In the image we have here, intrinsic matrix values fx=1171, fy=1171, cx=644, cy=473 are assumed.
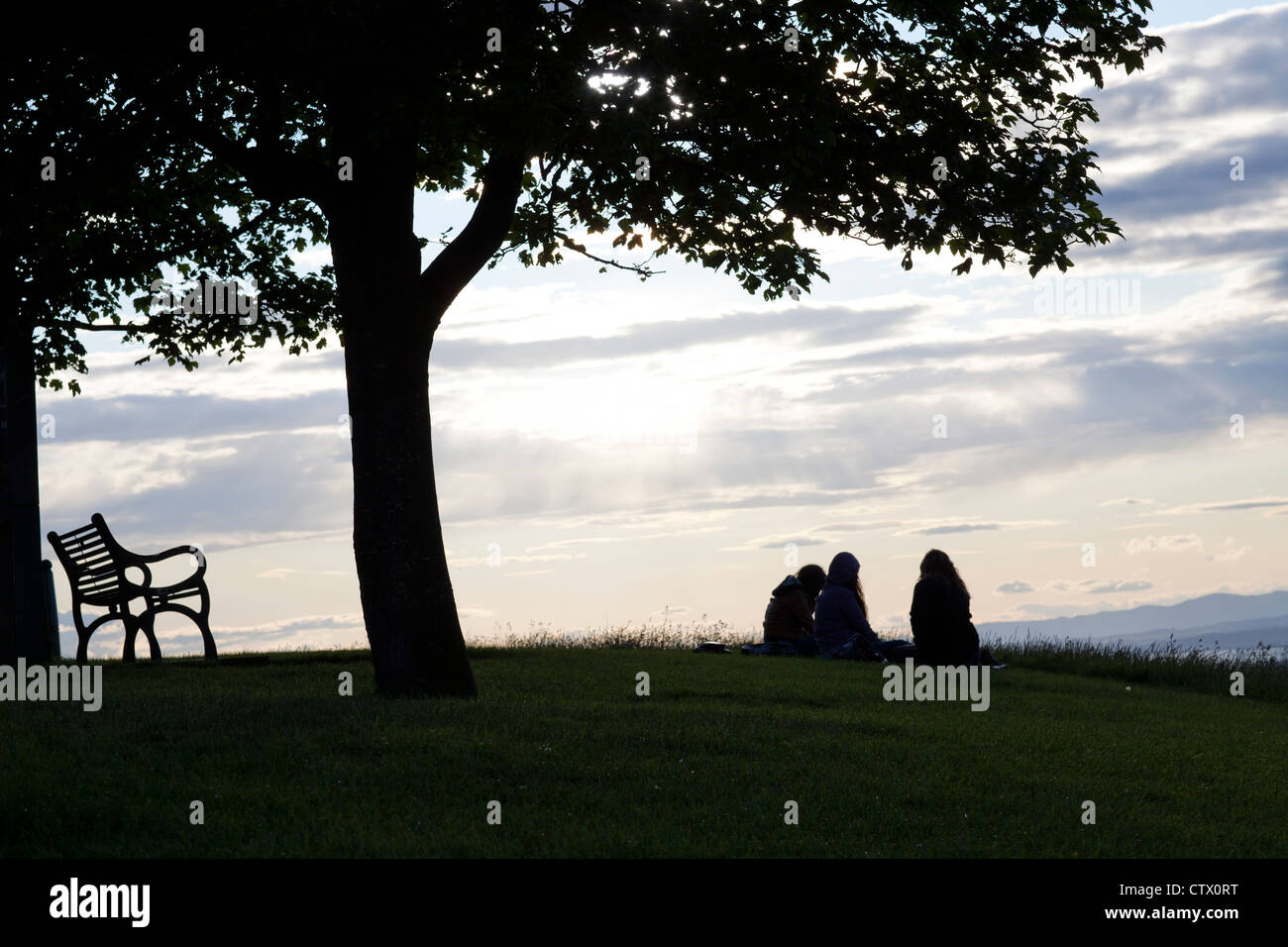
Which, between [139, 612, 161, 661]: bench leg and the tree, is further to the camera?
[139, 612, 161, 661]: bench leg

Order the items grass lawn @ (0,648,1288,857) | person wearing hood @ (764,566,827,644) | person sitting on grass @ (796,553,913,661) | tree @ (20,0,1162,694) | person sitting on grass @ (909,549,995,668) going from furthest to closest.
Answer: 1. person wearing hood @ (764,566,827,644)
2. person sitting on grass @ (796,553,913,661)
3. person sitting on grass @ (909,549,995,668)
4. tree @ (20,0,1162,694)
5. grass lawn @ (0,648,1288,857)

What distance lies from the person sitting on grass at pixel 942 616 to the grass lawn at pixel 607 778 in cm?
280

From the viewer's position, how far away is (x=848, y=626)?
1822 cm

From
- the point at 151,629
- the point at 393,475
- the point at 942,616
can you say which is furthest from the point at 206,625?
the point at 942,616

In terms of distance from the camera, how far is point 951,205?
13.1 meters

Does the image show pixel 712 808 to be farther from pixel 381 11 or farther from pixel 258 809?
pixel 381 11

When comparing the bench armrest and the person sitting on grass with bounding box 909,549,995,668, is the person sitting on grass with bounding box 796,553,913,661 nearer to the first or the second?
the person sitting on grass with bounding box 909,549,995,668

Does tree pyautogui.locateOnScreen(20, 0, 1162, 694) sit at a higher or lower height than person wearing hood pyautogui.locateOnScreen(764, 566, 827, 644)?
higher

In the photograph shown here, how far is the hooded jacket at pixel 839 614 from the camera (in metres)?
17.5

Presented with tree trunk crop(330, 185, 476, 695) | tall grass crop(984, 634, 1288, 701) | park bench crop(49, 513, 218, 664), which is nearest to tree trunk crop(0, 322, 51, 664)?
park bench crop(49, 513, 218, 664)

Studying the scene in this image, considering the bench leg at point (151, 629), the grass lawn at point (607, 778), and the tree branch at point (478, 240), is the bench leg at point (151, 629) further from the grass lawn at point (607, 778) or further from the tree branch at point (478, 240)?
the tree branch at point (478, 240)

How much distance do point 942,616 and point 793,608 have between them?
4637 mm

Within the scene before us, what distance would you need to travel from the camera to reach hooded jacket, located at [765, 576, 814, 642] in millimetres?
19859

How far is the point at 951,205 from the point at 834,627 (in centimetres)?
747
